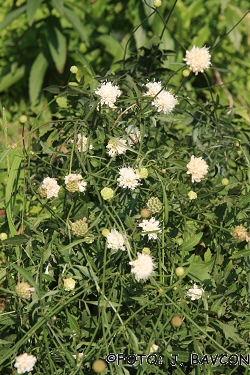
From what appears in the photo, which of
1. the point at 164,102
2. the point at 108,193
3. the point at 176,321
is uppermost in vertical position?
the point at 164,102

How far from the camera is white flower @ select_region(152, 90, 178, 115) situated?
55.1 inches

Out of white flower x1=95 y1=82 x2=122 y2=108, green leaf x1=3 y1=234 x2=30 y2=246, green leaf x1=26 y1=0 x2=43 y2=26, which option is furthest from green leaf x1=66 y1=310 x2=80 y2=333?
green leaf x1=26 y1=0 x2=43 y2=26

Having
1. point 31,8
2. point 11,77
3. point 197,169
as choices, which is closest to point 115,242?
point 197,169

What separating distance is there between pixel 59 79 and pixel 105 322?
1708 mm

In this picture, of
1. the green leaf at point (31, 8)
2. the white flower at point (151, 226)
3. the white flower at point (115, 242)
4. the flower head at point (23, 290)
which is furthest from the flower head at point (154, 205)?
the green leaf at point (31, 8)

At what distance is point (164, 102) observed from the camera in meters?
1.40

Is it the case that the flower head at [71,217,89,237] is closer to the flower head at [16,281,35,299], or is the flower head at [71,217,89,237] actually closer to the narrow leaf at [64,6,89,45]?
the flower head at [16,281,35,299]

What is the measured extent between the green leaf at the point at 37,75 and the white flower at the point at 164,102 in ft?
3.60

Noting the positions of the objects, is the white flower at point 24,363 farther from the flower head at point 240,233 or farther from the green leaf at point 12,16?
the green leaf at point 12,16

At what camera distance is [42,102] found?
253cm

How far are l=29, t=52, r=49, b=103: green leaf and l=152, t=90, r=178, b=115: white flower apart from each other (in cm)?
110

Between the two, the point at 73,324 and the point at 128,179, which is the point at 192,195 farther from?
the point at 73,324

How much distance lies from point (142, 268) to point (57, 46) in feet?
4.92

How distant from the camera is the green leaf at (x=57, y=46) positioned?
2353mm
